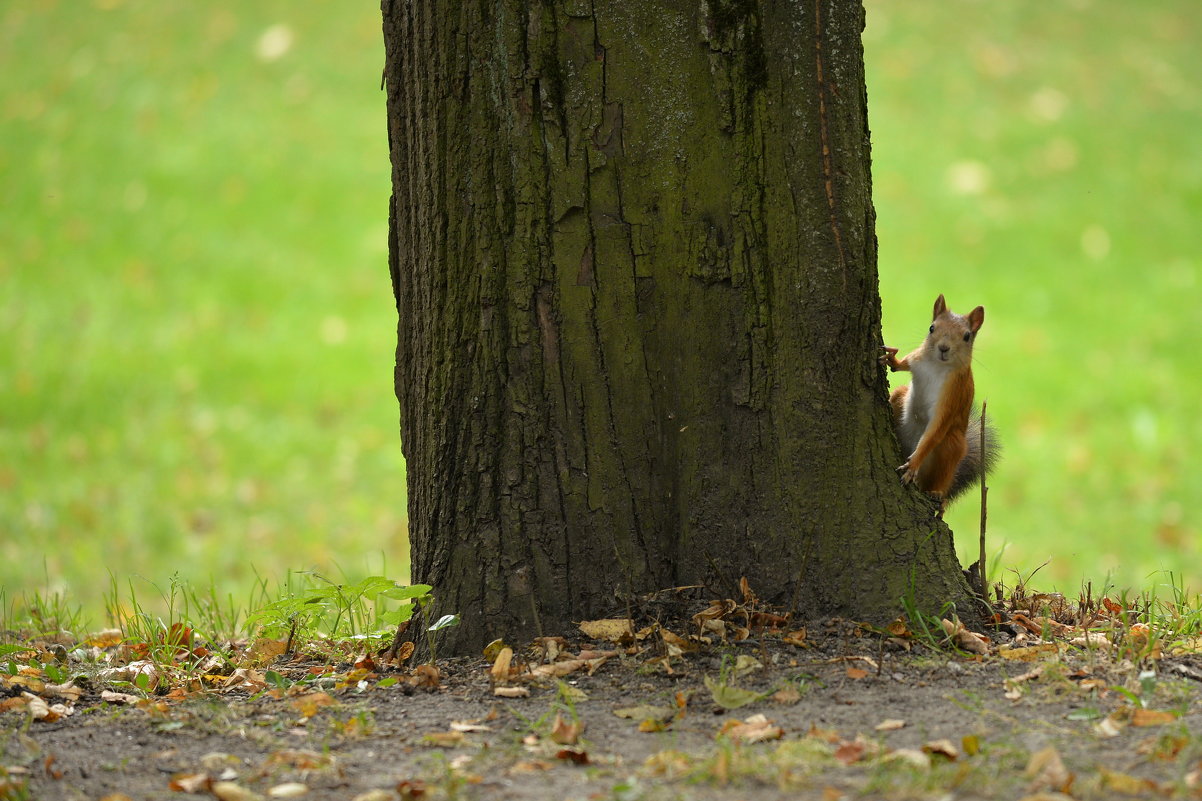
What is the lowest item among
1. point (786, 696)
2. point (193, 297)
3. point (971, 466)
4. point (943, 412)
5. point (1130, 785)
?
point (1130, 785)

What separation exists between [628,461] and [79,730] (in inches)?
58.0

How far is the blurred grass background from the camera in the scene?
7.57m

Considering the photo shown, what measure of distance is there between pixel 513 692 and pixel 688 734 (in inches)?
18.6

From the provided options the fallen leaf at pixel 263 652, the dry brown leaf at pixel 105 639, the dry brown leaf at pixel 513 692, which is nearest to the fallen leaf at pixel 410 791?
the dry brown leaf at pixel 513 692

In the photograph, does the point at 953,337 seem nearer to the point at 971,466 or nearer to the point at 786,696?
the point at 971,466

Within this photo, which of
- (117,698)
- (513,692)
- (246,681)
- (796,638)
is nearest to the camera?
(513,692)

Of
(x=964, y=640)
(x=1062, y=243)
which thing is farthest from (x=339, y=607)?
(x=1062, y=243)

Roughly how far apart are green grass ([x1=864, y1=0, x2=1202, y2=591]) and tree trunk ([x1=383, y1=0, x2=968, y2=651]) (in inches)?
114

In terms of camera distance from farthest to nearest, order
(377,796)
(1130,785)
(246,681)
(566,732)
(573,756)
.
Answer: (246,681), (566,732), (573,756), (377,796), (1130,785)

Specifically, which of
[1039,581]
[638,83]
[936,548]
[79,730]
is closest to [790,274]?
[638,83]

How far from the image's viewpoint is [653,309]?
3.25 meters

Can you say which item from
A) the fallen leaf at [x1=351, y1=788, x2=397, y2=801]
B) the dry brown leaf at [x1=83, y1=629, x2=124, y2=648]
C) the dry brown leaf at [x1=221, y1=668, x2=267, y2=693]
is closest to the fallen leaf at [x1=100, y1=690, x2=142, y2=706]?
the dry brown leaf at [x1=221, y1=668, x2=267, y2=693]

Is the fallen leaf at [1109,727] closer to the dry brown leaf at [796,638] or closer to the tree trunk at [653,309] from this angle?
the tree trunk at [653,309]

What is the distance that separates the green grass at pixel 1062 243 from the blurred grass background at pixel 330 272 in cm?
3
